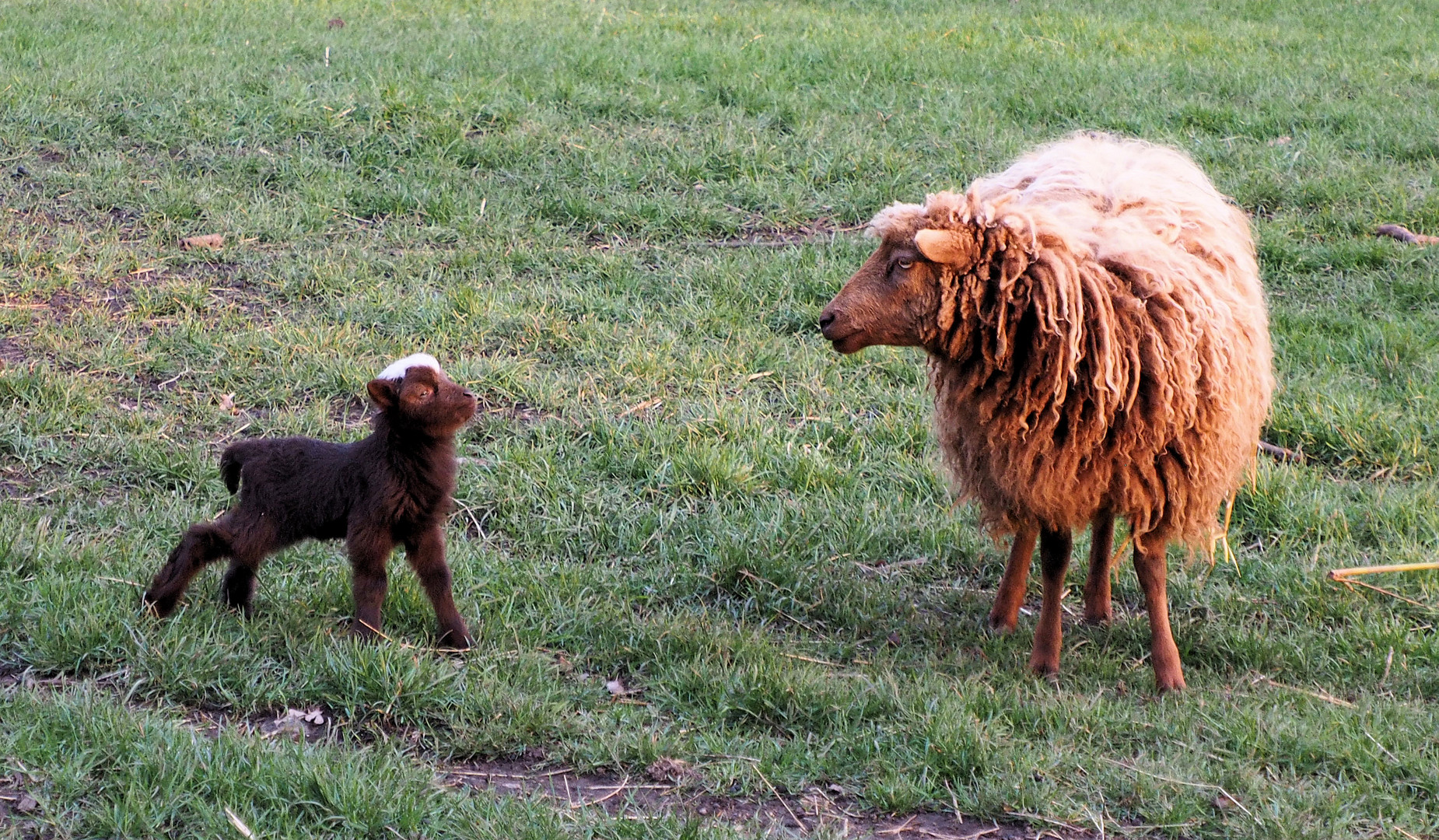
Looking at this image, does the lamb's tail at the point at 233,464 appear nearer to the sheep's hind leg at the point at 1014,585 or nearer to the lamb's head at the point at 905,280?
the lamb's head at the point at 905,280

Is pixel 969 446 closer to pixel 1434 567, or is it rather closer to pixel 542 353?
pixel 1434 567

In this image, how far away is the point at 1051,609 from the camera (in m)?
4.85

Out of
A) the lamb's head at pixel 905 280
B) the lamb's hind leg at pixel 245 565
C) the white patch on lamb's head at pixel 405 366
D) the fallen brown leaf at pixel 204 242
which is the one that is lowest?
the lamb's hind leg at pixel 245 565

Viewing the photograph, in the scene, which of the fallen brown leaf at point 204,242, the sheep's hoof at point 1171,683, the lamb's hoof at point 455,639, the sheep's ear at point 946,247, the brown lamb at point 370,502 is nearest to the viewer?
the sheep's ear at point 946,247

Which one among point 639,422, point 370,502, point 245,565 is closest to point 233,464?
point 245,565

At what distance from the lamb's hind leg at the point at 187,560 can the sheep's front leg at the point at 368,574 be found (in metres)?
0.44

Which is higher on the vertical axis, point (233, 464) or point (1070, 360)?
point (1070, 360)

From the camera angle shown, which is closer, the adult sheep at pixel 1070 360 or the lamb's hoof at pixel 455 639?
the adult sheep at pixel 1070 360

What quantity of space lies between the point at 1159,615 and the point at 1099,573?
1.31ft

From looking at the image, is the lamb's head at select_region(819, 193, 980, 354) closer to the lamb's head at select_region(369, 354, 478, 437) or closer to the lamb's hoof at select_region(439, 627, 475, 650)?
the lamb's head at select_region(369, 354, 478, 437)

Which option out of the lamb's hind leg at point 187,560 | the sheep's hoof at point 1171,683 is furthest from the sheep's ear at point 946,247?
the lamb's hind leg at point 187,560

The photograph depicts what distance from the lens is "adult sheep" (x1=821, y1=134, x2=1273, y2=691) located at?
4395 millimetres

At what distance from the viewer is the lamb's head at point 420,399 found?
4.33 m

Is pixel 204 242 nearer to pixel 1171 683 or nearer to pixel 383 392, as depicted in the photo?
pixel 383 392
